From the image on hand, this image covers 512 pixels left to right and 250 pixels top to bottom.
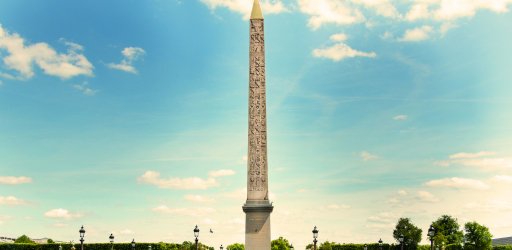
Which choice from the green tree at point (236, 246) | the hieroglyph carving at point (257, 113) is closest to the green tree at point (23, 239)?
the green tree at point (236, 246)

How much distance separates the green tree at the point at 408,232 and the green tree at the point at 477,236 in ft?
33.5

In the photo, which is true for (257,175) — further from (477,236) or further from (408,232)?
(477,236)

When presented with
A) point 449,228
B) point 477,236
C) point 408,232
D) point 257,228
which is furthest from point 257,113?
point 449,228

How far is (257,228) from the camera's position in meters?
34.7

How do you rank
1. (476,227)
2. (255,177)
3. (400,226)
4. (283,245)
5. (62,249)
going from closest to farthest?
(255,177) → (62,249) → (400,226) → (476,227) → (283,245)

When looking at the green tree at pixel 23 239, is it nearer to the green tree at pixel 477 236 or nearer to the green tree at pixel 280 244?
the green tree at pixel 280 244

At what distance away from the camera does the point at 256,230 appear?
34625 mm

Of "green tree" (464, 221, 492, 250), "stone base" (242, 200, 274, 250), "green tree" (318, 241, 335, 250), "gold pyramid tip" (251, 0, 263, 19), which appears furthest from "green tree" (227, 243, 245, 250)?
"gold pyramid tip" (251, 0, 263, 19)

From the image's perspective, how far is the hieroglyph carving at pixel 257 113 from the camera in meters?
34.4

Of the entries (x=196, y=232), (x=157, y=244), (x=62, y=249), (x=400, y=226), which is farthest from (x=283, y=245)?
(x=196, y=232)

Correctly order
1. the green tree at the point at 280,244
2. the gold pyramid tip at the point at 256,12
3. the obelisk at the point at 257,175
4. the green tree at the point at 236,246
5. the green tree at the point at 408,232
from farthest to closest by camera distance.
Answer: the green tree at the point at 236,246 → the green tree at the point at 280,244 → the green tree at the point at 408,232 → the gold pyramid tip at the point at 256,12 → the obelisk at the point at 257,175

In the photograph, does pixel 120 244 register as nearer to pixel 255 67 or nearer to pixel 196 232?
pixel 196 232

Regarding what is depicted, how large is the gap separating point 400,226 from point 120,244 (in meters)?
33.4

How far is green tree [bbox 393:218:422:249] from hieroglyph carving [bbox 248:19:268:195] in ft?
151
